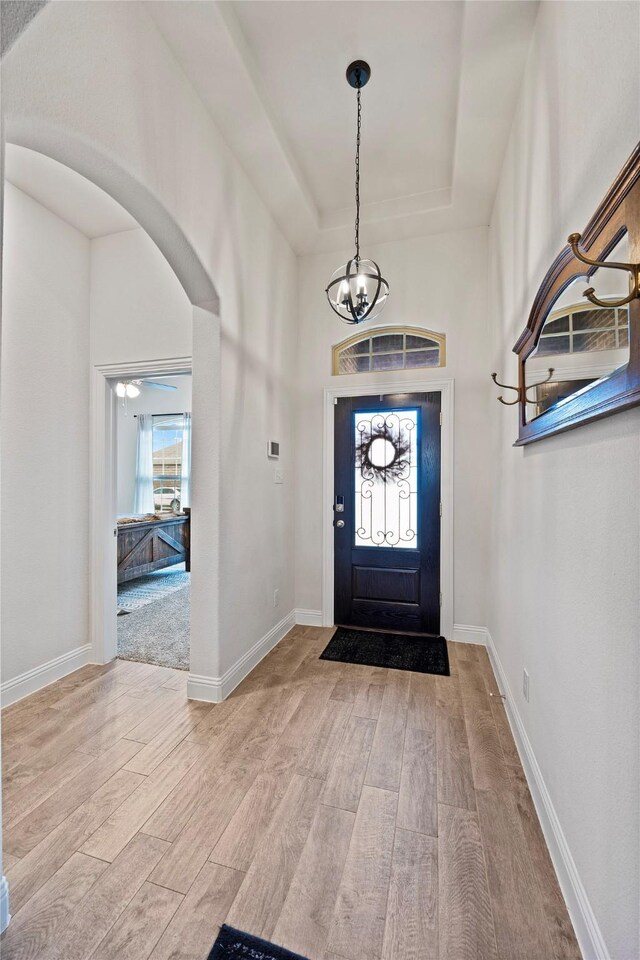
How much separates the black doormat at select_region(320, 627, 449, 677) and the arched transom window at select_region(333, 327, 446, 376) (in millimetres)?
2297

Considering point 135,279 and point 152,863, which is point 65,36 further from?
point 152,863

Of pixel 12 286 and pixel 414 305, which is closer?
pixel 12 286

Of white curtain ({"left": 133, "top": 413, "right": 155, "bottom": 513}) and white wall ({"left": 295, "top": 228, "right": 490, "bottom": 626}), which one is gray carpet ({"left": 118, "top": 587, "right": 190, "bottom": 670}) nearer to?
white wall ({"left": 295, "top": 228, "right": 490, "bottom": 626})

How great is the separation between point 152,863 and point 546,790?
1.46 m

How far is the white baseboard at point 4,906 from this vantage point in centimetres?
121

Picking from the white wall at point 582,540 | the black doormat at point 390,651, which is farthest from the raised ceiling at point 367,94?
the black doormat at point 390,651

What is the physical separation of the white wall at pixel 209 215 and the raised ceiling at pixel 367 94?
0.18 m

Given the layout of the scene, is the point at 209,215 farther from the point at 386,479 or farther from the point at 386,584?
the point at 386,584

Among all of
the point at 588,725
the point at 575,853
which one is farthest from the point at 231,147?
the point at 575,853

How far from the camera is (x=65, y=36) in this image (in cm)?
144

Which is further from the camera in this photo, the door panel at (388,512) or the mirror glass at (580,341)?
the door panel at (388,512)

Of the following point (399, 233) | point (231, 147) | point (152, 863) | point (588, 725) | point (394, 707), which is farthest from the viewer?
point (399, 233)

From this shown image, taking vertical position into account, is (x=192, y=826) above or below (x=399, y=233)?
below

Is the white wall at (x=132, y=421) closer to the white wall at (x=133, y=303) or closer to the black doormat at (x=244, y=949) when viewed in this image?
the white wall at (x=133, y=303)
